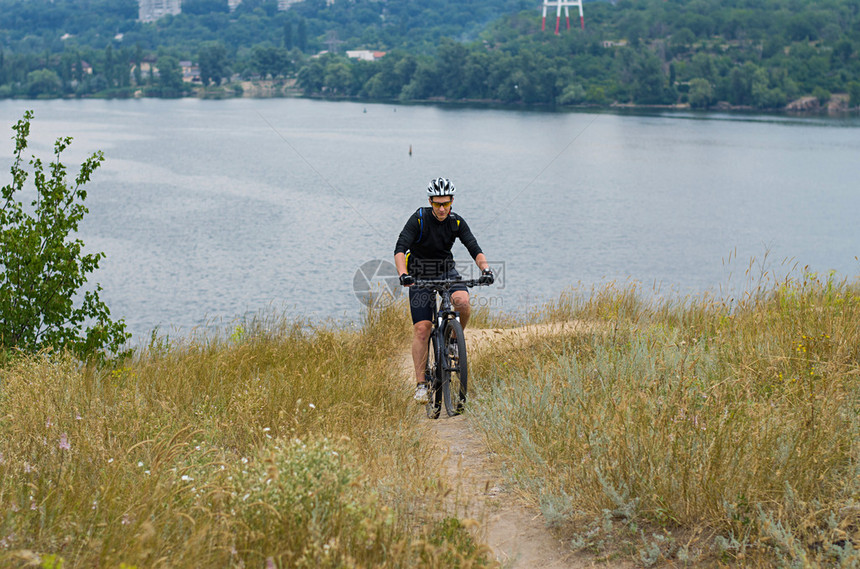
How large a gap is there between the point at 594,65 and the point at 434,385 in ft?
428

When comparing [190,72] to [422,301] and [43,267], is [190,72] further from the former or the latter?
[422,301]

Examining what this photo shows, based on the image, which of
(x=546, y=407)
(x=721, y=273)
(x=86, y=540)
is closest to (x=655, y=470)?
(x=546, y=407)

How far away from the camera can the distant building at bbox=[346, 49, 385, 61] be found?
18062 centimetres

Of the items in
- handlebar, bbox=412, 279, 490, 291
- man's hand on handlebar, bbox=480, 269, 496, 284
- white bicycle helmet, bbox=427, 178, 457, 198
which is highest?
white bicycle helmet, bbox=427, 178, 457, 198

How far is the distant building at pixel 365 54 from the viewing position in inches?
7111

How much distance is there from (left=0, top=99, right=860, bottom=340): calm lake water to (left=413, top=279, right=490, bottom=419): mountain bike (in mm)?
7444

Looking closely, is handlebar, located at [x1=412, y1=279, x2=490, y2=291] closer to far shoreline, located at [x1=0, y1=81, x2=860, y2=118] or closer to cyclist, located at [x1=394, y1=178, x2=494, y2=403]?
cyclist, located at [x1=394, y1=178, x2=494, y2=403]

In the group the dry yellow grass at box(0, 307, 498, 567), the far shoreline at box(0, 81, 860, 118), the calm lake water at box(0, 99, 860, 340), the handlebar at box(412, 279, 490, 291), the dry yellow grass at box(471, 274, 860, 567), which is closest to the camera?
the dry yellow grass at box(0, 307, 498, 567)

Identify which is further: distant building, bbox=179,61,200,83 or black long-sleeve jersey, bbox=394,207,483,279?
distant building, bbox=179,61,200,83

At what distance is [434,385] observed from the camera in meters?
7.58

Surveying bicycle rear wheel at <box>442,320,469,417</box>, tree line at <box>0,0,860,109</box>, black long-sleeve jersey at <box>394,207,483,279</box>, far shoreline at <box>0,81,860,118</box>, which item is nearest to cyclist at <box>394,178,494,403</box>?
black long-sleeve jersey at <box>394,207,483,279</box>

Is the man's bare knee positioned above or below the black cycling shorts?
below

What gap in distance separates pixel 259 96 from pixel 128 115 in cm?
5315

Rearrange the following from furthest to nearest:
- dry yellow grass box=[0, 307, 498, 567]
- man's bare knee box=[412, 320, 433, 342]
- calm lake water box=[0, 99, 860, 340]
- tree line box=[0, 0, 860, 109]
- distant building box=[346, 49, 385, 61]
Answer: distant building box=[346, 49, 385, 61]
tree line box=[0, 0, 860, 109]
calm lake water box=[0, 99, 860, 340]
man's bare knee box=[412, 320, 433, 342]
dry yellow grass box=[0, 307, 498, 567]
